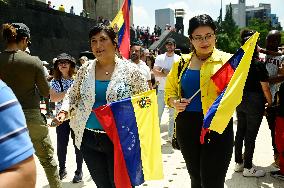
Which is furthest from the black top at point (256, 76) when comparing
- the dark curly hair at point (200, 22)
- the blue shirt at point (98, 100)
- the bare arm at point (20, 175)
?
the bare arm at point (20, 175)

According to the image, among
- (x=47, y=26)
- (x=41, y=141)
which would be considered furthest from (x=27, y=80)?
(x=47, y=26)

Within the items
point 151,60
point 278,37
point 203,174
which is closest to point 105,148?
point 203,174

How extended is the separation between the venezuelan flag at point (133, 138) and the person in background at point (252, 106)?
2049 millimetres

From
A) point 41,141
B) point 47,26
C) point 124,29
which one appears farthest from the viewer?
point 47,26

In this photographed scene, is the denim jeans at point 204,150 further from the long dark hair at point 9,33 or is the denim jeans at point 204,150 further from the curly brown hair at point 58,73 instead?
the curly brown hair at point 58,73

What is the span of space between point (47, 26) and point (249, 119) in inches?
607

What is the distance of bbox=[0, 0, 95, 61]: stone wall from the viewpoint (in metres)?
16.7

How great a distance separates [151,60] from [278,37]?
5.34m

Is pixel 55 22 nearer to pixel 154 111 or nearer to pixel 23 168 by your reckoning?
pixel 154 111

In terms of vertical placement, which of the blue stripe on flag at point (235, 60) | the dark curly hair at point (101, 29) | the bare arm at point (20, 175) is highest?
the dark curly hair at point (101, 29)

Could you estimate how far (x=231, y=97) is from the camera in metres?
3.00

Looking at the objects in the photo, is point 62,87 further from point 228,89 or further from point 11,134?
point 11,134

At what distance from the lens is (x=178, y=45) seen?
92.2 feet

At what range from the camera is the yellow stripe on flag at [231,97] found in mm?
2922
